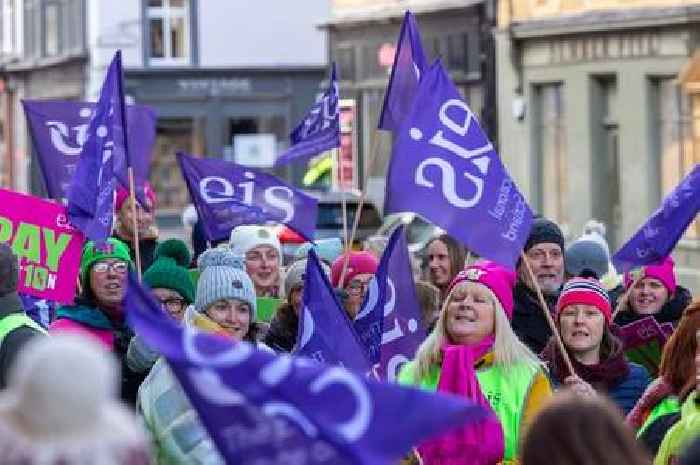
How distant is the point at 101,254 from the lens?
1043cm

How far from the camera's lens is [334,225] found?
78.8 ft

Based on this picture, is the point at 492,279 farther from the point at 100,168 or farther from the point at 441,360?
the point at 100,168

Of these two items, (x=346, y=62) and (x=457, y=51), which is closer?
(x=457, y=51)

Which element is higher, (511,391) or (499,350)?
(499,350)

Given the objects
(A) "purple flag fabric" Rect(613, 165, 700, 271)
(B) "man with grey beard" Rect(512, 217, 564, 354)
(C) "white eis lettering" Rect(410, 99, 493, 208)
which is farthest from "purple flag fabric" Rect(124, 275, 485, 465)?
(A) "purple flag fabric" Rect(613, 165, 700, 271)

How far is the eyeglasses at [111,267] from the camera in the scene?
10133mm

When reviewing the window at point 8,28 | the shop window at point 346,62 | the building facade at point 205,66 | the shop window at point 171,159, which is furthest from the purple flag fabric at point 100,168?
the window at point 8,28

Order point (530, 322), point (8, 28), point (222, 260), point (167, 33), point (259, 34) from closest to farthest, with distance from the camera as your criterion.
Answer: point (222, 260), point (530, 322), point (167, 33), point (259, 34), point (8, 28)

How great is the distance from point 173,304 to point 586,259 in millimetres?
3449

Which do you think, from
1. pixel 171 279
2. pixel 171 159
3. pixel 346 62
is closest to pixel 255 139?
pixel 346 62

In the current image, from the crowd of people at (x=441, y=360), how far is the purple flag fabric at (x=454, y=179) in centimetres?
21

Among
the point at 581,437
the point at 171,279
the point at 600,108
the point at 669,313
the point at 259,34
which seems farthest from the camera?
the point at 259,34

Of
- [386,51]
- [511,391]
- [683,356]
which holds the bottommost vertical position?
[511,391]

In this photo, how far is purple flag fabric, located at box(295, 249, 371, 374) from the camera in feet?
27.9
